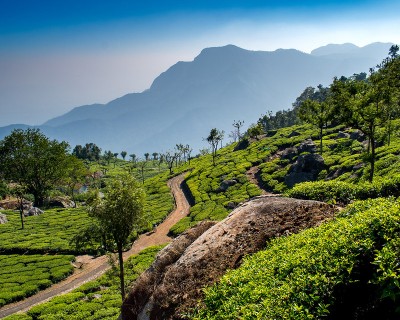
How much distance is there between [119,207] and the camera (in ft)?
92.4

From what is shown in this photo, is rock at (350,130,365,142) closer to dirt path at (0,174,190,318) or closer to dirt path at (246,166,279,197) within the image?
dirt path at (246,166,279,197)

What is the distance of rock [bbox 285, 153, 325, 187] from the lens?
6625 centimetres

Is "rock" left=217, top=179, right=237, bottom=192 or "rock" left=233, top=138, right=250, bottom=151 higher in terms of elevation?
"rock" left=233, top=138, right=250, bottom=151

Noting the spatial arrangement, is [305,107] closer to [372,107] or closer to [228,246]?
[372,107]

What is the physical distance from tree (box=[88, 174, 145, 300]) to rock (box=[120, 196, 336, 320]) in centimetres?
986

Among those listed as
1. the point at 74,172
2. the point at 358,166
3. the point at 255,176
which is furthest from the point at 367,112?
the point at 74,172

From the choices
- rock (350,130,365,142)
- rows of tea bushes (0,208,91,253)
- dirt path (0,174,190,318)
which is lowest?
dirt path (0,174,190,318)

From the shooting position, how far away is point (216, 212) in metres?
64.4

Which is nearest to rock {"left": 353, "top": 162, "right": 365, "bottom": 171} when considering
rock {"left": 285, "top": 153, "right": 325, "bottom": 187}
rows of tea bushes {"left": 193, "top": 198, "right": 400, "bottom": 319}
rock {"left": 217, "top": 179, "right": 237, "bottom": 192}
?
rock {"left": 285, "top": 153, "right": 325, "bottom": 187}

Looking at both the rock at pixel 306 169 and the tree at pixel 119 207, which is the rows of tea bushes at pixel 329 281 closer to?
the tree at pixel 119 207

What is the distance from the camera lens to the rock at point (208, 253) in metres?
15.0

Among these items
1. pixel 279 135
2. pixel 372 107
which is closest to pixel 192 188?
pixel 279 135

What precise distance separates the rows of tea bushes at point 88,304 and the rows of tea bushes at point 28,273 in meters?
6.36

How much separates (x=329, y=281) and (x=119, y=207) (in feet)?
68.7
